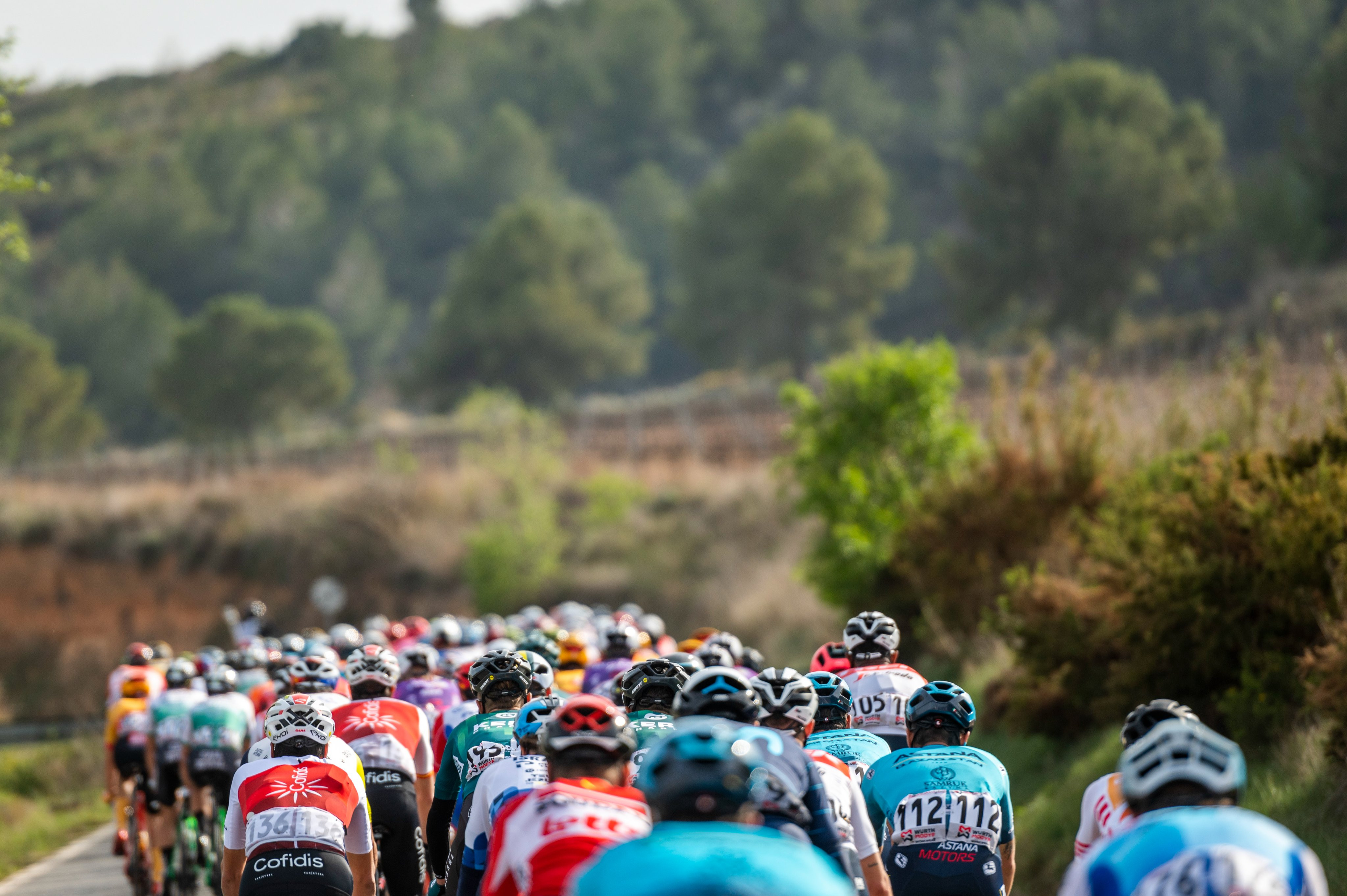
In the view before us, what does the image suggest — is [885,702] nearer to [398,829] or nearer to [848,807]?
[848,807]

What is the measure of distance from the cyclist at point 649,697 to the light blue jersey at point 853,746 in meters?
0.75

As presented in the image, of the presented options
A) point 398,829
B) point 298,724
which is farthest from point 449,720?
point 298,724

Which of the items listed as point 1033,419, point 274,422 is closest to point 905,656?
point 1033,419

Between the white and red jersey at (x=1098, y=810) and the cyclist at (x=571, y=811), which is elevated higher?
the cyclist at (x=571, y=811)

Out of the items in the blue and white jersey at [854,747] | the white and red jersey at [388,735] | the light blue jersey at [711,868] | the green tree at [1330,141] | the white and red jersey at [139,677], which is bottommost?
the white and red jersey at [139,677]

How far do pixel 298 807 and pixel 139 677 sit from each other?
8466mm

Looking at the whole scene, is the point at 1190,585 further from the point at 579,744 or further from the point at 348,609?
the point at 348,609

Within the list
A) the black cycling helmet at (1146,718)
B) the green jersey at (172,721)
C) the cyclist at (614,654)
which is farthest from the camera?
the green jersey at (172,721)

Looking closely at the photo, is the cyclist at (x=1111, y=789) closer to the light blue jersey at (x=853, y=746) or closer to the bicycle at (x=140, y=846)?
the light blue jersey at (x=853, y=746)

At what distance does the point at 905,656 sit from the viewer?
949 inches

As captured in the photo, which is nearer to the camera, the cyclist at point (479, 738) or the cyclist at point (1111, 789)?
the cyclist at point (1111, 789)

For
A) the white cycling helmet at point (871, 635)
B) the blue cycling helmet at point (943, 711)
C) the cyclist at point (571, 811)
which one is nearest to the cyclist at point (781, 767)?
the cyclist at point (571, 811)

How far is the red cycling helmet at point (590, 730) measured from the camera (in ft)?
17.7

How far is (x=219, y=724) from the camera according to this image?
12.4 metres
